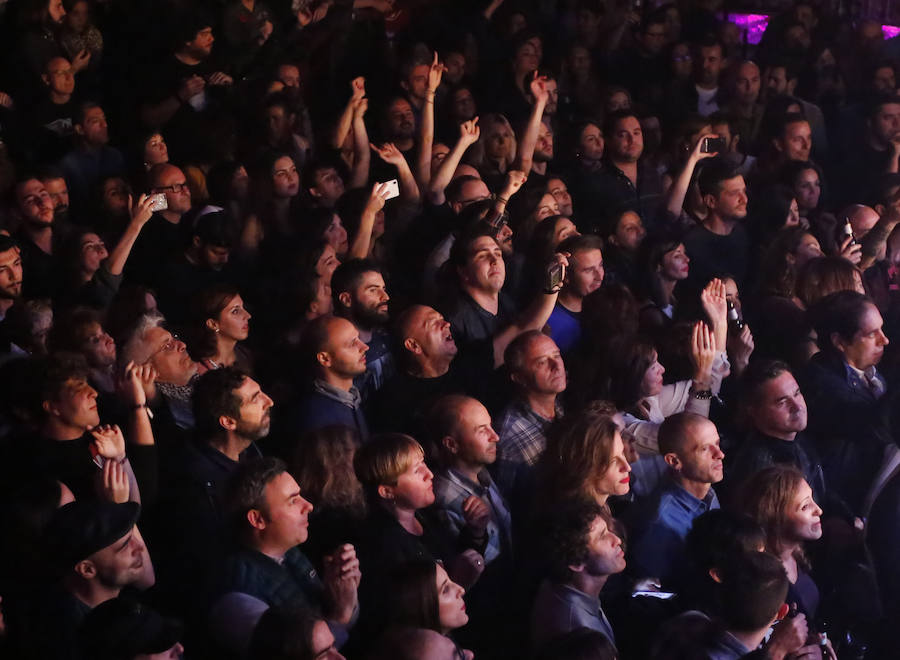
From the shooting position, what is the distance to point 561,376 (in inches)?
Result: 186

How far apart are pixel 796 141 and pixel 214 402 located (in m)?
4.18

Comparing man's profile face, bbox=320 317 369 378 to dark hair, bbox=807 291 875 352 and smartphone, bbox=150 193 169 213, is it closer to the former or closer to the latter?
smartphone, bbox=150 193 169 213

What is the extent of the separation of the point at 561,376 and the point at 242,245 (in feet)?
5.64

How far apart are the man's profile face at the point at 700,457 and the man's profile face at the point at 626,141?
115 inches

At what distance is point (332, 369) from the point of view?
4.62 meters

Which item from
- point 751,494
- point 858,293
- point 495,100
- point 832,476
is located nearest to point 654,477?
point 751,494

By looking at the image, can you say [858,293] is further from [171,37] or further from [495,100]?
[171,37]

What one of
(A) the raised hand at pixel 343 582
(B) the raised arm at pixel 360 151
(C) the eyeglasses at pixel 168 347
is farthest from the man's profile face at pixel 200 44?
(A) the raised hand at pixel 343 582

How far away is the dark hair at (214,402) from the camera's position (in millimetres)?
4105

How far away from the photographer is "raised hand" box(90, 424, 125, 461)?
147 inches

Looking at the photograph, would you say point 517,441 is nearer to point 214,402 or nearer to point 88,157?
point 214,402

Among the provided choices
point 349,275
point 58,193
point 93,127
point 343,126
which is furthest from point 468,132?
point 58,193

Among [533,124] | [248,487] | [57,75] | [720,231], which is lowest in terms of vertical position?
[720,231]

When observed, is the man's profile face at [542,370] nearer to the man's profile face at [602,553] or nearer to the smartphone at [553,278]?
the smartphone at [553,278]
